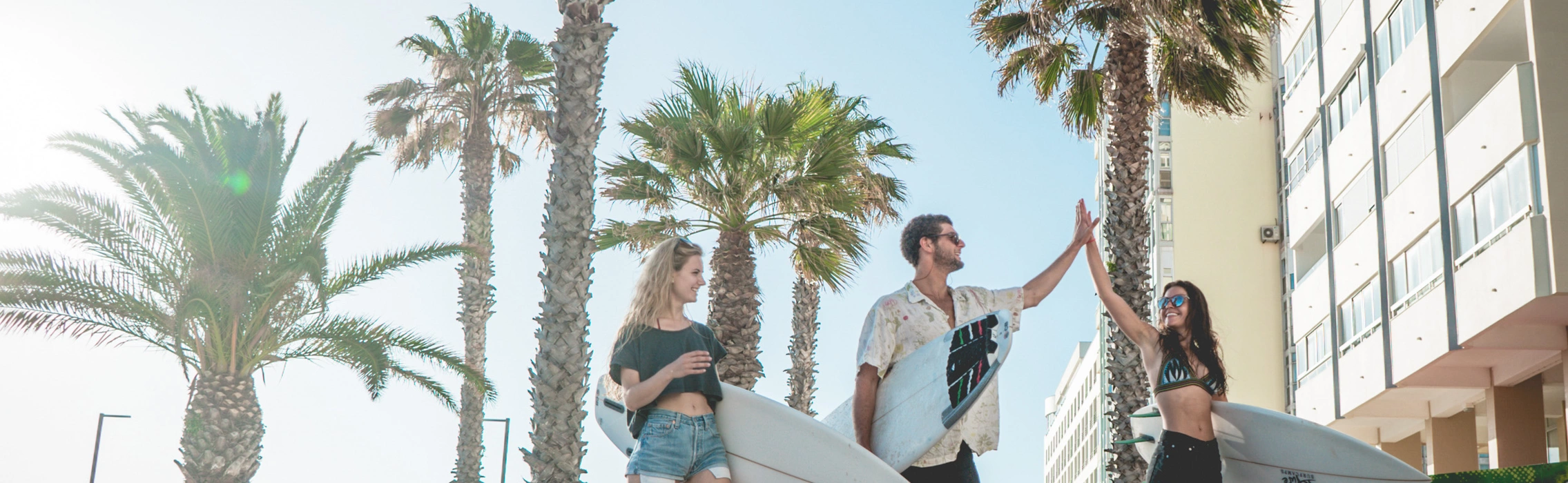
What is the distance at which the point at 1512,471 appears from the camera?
25.5 ft

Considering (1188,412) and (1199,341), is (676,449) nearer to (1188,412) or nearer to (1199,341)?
(1188,412)

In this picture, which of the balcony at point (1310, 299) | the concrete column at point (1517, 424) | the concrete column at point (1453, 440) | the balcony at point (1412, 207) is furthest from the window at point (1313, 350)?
the concrete column at point (1517, 424)

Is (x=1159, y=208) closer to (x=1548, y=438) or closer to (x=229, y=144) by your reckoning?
(x=1548, y=438)

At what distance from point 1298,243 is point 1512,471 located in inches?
988

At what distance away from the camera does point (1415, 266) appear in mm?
21016

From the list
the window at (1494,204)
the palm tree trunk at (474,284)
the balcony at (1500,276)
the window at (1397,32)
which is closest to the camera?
the balcony at (1500,276)

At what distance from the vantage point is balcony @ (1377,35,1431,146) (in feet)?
66.0

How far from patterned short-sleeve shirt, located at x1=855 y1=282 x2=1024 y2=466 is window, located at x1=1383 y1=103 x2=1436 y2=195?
17.3m

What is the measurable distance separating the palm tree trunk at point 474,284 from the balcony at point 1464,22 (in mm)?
16238

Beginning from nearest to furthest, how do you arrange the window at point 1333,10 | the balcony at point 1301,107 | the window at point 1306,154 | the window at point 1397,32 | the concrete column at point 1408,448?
1. the window at point 1397,32
2. the window at point 1333,10
3. the window at point 1306,154
4. the balcony at point 1301,107
5. the concrete column at point 1408,448

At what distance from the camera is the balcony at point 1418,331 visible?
19.4 meters

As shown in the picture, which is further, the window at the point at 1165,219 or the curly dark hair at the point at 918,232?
the window at the point at 1165,219

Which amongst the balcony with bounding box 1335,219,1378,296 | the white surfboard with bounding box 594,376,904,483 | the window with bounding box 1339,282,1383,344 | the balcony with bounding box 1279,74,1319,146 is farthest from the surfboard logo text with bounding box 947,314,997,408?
the balcony with bounding box 1279,74,1319,146

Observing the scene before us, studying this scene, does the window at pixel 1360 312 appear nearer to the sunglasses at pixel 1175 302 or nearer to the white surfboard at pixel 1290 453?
the white surfboard at pixel 1290 453
